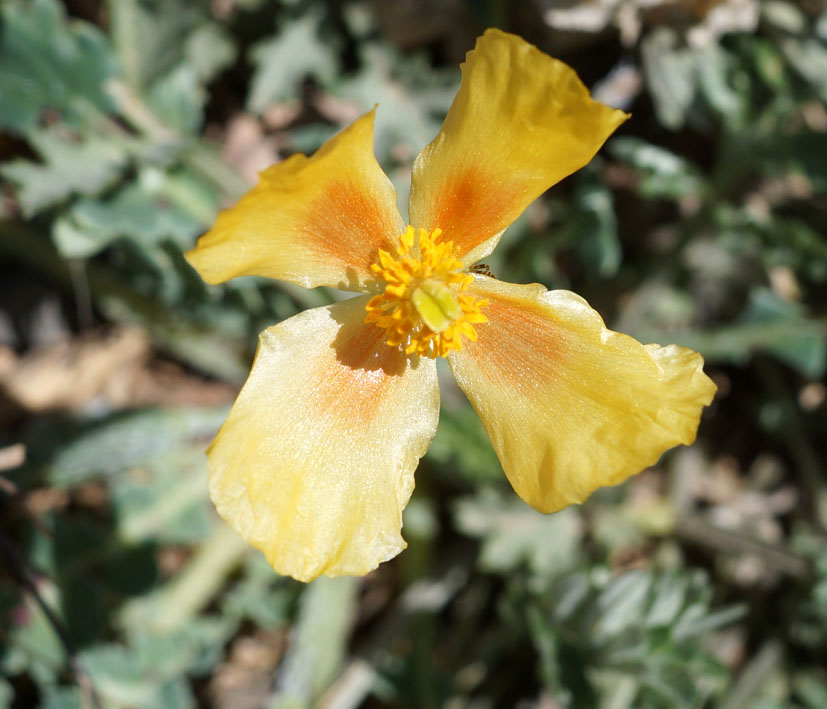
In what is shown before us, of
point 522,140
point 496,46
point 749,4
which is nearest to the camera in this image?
point 496,46

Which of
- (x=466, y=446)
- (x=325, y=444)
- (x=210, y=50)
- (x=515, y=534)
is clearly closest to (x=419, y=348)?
(x=325, y=444)

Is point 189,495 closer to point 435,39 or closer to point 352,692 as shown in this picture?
point 352,692

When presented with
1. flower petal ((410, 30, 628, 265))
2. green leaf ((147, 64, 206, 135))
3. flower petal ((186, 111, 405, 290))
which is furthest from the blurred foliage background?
flower petal ((410, 30, 628, 265))

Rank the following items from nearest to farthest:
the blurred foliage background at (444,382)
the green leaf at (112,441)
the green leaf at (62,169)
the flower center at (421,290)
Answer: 1. the flower center at (421,290)
2. the green leaf at (62,169)
3. the blurred foliage background at (444,382)
4. the green leaf at (112,441)

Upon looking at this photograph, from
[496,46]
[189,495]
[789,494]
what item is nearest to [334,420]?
[496,46]

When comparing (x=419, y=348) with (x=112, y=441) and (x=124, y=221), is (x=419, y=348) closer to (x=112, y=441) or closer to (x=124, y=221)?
(x=124, y=221)

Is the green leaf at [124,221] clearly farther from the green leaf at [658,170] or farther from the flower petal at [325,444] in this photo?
the green leaf at [658,170]

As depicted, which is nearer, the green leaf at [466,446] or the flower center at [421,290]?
the flower center at [421,290]

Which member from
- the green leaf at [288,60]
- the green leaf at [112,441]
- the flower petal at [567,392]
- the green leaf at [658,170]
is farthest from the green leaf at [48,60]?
the green leaf at [658,170]
